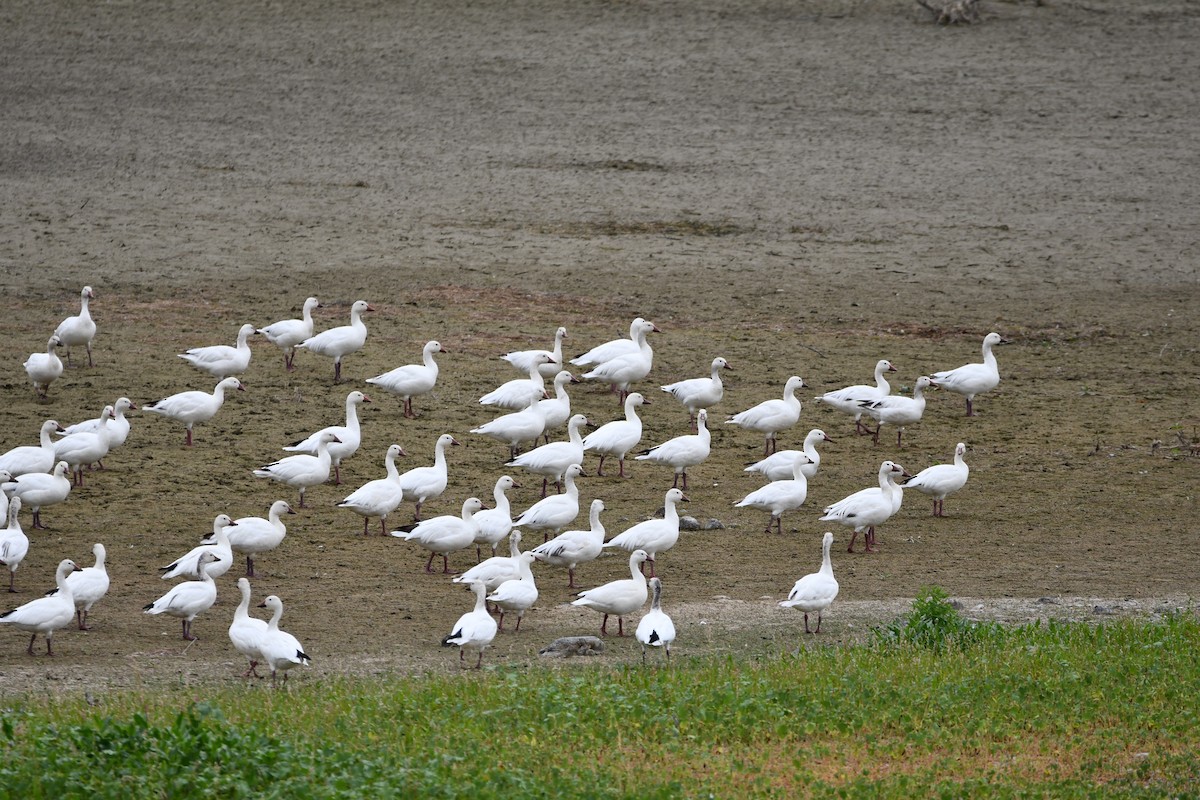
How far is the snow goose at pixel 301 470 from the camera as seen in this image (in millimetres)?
15688

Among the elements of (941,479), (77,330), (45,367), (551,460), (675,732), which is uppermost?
(675,732)

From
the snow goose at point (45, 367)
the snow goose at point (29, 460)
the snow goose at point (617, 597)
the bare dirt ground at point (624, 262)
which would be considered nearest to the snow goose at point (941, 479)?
the bare dirt ground at point (624, 262)

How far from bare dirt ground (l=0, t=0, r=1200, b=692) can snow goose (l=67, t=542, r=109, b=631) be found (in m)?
0.37

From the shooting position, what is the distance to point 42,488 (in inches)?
579

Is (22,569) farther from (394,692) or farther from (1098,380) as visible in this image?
(1098,380)

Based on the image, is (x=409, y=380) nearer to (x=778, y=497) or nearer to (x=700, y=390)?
(x=700, y=390)

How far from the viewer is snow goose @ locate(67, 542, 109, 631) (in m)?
12.2

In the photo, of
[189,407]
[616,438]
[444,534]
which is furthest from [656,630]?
[189,407]

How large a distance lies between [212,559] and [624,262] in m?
12.5

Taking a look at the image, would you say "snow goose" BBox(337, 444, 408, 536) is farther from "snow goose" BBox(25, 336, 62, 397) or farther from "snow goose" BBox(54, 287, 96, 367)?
"snow goose" BBox(54, 287, 96, 367)

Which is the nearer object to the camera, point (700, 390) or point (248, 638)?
point (248, 638)

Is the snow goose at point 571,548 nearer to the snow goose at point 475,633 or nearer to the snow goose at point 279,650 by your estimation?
the snow goose at point 475,633

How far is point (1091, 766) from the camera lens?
891 centimetres

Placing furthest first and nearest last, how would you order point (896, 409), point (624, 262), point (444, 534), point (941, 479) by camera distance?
point (624, 262)
point (896, 409)
point (941, 479)
point (444, 534)
